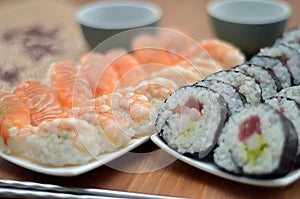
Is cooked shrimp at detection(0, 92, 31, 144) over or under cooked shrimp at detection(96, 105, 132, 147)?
over

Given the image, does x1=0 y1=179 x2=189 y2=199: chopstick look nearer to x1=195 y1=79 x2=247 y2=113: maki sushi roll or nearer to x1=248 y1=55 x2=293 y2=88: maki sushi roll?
x1=195 y1=79 x2=247 y2=113: maki sushi roll

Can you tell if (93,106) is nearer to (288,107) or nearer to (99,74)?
(99,74)

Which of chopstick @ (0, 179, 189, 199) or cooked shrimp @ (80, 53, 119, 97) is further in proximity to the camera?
cooked shrimp @ (80, 53, 119, 97)

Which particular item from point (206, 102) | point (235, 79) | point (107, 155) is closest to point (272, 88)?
point (235, 79)

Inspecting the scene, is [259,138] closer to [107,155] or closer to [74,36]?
[107,155]

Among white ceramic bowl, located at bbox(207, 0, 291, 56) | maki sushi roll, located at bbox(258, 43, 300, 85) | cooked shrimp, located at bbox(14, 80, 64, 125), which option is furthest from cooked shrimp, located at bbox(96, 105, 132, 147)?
white ceramic bowl, located at bbox(207, 0, 291, 56)

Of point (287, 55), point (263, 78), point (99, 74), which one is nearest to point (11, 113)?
point (99, 74)

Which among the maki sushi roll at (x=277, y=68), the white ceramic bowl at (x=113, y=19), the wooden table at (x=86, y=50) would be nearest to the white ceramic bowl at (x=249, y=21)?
the wooden table at (x=86, y=50)
